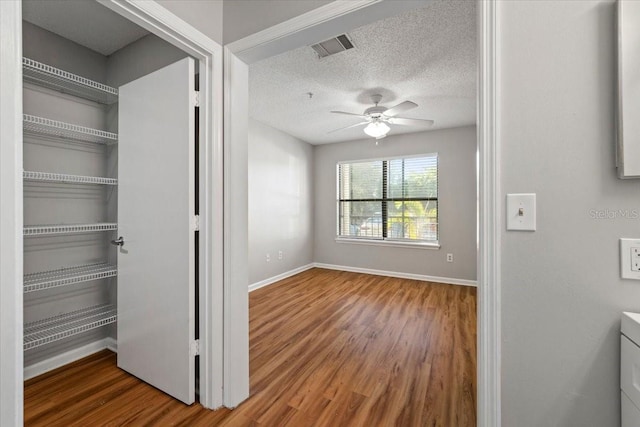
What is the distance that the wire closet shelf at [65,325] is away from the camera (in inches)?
69.5

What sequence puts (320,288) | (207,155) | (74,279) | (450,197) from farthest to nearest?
(450,197)
(320,288)
(74,279)
(207,155)

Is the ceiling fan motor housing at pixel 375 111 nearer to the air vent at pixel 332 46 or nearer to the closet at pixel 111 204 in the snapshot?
the air vent at pixel 332 46

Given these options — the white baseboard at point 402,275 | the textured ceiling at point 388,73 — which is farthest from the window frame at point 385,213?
the textured ceiling at point 388,73

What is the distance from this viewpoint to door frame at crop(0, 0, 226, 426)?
2.84ft

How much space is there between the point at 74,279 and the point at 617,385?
9.24 ft

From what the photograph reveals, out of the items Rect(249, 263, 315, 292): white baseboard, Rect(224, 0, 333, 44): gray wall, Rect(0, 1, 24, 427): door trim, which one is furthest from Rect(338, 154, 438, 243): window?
Rect(0, 1, 24, 427): door trim

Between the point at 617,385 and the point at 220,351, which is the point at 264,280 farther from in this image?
the point at 617,385

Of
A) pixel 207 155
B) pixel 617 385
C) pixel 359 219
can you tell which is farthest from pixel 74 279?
pixel 359 219

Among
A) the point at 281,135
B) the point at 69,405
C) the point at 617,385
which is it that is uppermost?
the point at 281,135

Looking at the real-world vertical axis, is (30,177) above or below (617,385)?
above

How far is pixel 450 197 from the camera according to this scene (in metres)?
4.31

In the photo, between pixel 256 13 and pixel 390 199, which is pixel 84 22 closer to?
pixel 256 13

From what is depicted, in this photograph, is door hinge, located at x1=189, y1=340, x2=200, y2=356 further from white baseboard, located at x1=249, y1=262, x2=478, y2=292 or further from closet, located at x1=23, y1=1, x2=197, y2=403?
white baseboard, located at x1=249, y1=262, x2=478, y2=292

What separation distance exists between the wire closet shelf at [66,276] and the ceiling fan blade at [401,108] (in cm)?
291
